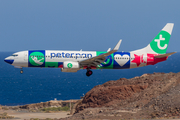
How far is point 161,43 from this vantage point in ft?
195

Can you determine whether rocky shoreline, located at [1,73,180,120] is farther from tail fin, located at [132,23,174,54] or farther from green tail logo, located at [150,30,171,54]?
green tail logo, located at [150,30,171,54]

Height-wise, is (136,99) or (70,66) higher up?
(70,66)

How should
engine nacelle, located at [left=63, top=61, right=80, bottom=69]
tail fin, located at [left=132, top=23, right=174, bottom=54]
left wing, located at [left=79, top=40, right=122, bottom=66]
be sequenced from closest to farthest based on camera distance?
left wing, located at [left=79, top=40, right=122, bottom=66] → engine nacelle, located at [left=63, top=61, right=80, bottom=69] → tail fin, located at [left=132, top=23, right=174, bottom=54]

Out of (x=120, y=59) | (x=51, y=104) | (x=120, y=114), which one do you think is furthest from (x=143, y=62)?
(x=51, y=104)

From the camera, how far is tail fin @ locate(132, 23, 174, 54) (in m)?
58.6

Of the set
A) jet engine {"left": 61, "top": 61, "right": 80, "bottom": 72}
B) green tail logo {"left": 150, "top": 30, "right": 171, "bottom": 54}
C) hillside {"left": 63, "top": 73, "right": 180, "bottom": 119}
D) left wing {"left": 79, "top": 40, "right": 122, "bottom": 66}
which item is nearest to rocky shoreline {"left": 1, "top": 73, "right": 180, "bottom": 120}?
hillside {"left": 63, "top": 73, "right": 180, "bottom": 119}

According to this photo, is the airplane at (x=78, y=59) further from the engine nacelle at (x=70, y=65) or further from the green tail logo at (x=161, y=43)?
the green tail logo at (x=161, y=43)

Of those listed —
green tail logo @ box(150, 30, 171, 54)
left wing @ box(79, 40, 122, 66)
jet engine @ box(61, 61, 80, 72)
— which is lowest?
jet engine @ box(61, 61, 80, 72)

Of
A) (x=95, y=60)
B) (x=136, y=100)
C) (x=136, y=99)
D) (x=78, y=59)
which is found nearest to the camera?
(x=136, y=100)

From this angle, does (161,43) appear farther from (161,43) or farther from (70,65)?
(70,65)

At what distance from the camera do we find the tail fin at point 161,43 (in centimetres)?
5863

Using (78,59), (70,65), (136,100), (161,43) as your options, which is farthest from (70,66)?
(161,43)

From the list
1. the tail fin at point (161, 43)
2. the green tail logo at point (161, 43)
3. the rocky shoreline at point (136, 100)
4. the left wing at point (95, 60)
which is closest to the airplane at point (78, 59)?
the left wing at point (95, 60)

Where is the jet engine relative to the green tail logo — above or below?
below
